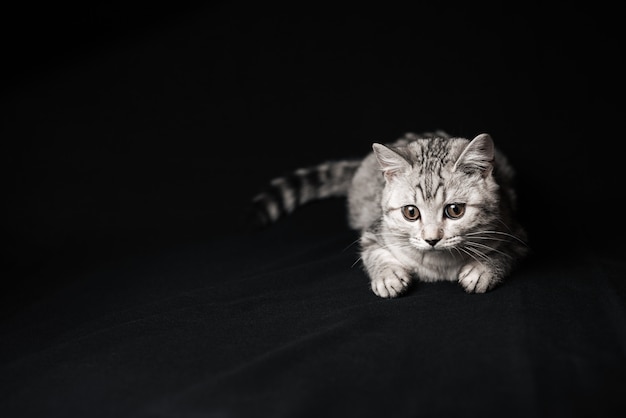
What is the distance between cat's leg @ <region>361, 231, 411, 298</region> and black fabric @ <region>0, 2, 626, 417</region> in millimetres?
41

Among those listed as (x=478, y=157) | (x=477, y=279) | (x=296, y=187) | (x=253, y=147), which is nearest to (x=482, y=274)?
(x=477, y=279)

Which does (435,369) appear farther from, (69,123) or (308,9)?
(69,123)

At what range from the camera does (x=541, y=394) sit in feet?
4.50

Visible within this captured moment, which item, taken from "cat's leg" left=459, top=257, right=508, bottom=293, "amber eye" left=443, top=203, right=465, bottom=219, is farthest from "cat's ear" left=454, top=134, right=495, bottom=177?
"cat's leg" left=459, top=257, right=508, bottom=293

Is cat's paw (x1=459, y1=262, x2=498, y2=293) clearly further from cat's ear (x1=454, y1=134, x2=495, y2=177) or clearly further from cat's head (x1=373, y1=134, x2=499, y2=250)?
cat's ear (x1=454, y1=134, x2=495, y2=177)

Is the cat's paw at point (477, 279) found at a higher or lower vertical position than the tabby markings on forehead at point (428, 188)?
lower

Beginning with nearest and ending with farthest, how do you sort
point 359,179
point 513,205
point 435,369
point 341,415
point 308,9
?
point 341,415, point 435,369, point 513,205, point 359,179, point 308,9

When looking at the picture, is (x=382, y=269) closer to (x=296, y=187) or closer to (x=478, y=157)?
(x=478, y=157)

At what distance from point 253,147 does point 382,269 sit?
1073 mm

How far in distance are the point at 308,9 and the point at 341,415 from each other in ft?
5.93

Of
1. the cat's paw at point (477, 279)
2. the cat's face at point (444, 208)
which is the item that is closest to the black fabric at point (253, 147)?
the cat's paw at point (477, 279)

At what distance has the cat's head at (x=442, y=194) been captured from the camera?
5.86ft

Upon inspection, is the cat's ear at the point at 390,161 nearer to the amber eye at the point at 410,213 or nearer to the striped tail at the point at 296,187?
the amber eye at the point at 410,213

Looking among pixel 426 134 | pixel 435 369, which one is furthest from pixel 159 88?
pixel 435 369
